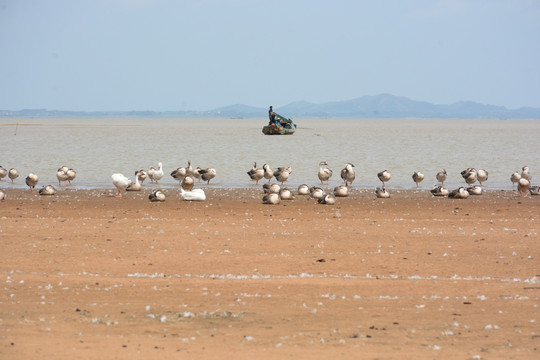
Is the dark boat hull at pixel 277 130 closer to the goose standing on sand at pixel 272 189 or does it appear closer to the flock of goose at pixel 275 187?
the flock of goose at pixel 275 187

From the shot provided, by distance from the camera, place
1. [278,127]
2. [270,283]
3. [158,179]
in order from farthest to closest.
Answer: [278,127] → [158,179] → [270,283]

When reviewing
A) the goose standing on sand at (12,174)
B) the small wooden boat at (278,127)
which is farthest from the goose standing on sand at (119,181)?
the small wooden boat at (278,127)

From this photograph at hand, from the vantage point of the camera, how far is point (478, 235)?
19.5m

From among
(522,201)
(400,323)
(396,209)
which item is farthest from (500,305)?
(522,201)

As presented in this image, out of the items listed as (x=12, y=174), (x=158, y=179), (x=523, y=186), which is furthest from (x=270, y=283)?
(x=12, y=174)

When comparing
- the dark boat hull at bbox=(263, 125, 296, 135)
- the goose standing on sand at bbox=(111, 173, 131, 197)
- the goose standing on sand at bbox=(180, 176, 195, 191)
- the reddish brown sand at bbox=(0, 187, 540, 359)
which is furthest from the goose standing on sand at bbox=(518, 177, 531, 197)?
the dark boat hull at bbox=(263, 125, 296, 135)

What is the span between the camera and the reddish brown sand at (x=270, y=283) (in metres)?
10.6

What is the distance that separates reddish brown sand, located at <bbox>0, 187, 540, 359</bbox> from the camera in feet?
34.7

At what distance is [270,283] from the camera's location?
14.3 metres

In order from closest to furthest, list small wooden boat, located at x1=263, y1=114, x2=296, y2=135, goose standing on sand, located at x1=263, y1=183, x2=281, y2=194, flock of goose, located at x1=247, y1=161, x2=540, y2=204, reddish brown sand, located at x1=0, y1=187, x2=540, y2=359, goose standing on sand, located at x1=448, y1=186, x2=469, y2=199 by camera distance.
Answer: reddish brown sand, located at x1=0, y1=187, x2=540, y2=359, flock of goose, located at x1=247, y1=161, x2=540, y2=204, goose standing on sand, located at x1=448, y1=186, x2=469, y2=199, goose standing on sand, located at x1=263, y1=183, x2=281, y2=194, small wooden boat, located at x1=263, y1=114, x2=296, y2=135

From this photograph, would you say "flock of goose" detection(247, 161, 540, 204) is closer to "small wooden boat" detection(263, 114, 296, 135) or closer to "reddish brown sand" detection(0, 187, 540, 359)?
"reddish brown sand" detection(0, 187, 540, 359)

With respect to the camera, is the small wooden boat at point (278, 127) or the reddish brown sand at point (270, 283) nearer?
the reddish brown sand at point (270, 283)

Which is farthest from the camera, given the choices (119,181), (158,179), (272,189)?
(158,179)

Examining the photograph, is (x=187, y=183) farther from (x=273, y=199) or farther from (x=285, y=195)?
(x=273, y=199)
